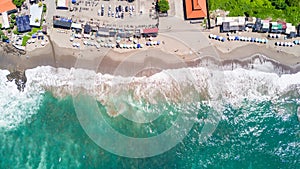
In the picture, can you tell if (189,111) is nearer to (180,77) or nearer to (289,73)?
(180,77)

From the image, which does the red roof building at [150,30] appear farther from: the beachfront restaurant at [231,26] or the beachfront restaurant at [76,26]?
the beachfront restaurant at [231,26]

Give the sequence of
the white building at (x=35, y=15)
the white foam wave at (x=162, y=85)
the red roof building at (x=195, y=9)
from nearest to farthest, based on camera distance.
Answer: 1. the red roof building at (x=195, y=9)
2. the white building at (x=35, y=15)
3. the white foam wave at (x=162, y=85)

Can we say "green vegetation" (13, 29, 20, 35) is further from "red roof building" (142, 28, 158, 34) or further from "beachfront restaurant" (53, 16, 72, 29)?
"red roof building" (142, 28, 158, 34)

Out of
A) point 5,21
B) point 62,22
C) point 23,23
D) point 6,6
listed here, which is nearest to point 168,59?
point 62,22

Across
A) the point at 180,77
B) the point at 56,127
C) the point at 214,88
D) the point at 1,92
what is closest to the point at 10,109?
the point at 1,92

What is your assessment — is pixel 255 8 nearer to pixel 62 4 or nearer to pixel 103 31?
pixel 103 31

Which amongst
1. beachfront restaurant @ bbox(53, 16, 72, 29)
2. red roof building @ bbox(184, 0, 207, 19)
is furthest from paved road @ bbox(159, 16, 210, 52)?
beachfront restaurant @ bbox(53, 16, 72, 29)

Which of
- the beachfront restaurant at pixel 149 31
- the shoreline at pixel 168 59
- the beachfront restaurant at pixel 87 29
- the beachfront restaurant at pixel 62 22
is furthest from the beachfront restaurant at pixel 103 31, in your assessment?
the beachfront restaurant at pixel 149 31
